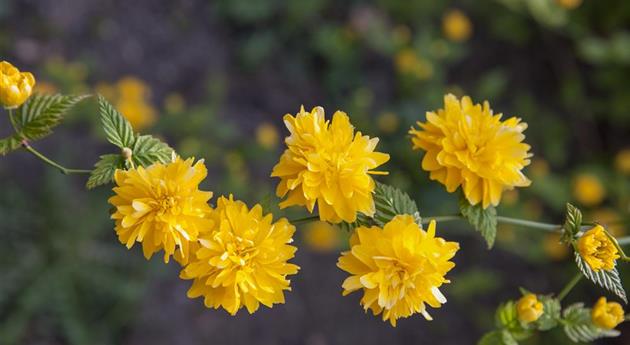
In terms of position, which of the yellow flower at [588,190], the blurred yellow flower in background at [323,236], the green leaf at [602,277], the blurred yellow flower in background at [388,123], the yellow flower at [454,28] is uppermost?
the green leaf at [602,277]

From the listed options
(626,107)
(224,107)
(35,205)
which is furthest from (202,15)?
(626,107)

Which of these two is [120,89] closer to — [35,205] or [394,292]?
[35,205]

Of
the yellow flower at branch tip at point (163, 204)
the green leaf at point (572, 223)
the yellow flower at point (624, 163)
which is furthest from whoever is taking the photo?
the yellow flower at point (624, 163)

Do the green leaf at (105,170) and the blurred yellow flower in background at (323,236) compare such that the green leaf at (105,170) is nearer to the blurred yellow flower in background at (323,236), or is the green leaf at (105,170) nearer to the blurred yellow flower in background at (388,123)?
the blurred yellow flower in background at (323,236)

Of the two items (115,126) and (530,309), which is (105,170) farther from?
(530,309)

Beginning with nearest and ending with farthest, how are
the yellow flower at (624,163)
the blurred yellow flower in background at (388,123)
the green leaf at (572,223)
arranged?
1. the green leaf at (572,223)
2. the blurred yellow flower in background at (388,123)
3. the yellow flower at (624,163)

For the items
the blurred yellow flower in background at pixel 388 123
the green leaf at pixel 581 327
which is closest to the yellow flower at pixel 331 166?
the green leaf at pixel 581 327

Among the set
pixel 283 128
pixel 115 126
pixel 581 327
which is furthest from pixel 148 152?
pixel 283 128
